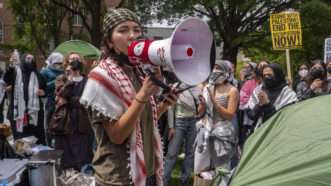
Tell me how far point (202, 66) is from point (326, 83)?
425 centimetres

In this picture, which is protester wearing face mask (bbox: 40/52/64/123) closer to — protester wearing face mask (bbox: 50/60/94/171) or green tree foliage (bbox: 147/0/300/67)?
protester wearing face mask (bbox: 50/60/94/171)

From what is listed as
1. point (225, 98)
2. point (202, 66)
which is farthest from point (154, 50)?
point (225, 98)

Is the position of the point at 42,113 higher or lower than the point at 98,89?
lower

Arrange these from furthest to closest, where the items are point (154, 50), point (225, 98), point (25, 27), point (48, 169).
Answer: point (25, 27)
point (225, 98)
point (48, 169)
point (154, 50)

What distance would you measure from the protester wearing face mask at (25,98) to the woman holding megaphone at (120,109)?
5167mm

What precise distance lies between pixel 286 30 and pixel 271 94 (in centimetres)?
396

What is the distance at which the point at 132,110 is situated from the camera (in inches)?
105

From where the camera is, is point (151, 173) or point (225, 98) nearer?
point (151, 173)

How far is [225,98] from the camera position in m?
6.42

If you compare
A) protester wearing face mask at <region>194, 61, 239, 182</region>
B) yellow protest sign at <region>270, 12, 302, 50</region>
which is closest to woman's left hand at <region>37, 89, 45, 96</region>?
protester wearing face mask at <region>194, 61, 239, 182</region>

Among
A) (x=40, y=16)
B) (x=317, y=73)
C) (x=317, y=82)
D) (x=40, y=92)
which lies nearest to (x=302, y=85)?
(x=317, y=73)

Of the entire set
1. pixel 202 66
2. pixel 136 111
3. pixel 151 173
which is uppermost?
pixel 202 66

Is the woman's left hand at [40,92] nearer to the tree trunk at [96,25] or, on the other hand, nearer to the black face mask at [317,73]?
the black face mask at [317,73]

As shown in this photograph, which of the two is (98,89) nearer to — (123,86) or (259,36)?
(123,86)
